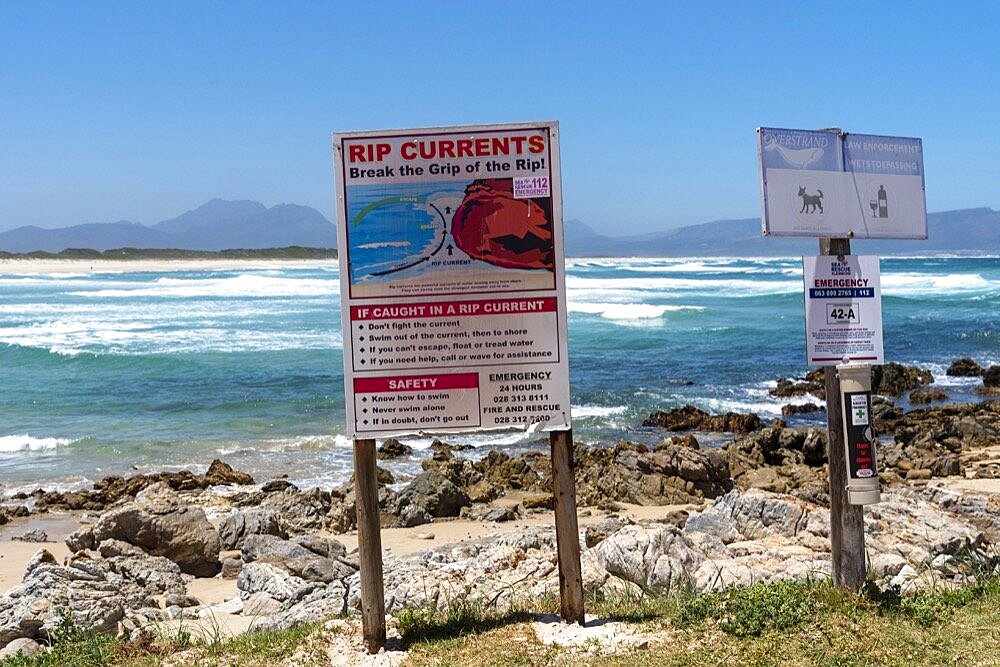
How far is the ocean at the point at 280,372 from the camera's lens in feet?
60.0

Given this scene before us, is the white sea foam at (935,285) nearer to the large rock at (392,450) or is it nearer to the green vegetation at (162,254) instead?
the large rock at (392,450)

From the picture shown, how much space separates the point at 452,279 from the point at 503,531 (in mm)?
7133

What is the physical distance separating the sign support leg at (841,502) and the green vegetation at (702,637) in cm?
13

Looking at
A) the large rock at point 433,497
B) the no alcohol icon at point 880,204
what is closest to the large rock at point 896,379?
the large rock at point 433,497

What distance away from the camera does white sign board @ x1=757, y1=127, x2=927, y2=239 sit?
18.8ft

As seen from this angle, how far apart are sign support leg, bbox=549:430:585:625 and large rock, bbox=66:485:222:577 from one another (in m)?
5.56

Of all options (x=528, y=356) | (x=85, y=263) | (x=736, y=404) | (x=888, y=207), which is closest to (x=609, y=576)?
(x=528, y=356)

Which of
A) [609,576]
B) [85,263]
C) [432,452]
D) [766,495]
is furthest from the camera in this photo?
[85,263]

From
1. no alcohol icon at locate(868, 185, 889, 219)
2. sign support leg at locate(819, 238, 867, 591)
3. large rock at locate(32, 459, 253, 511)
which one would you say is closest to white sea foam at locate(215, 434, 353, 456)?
large rock at locate(32, 459, 253, 511)

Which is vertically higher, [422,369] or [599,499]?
[422,369]

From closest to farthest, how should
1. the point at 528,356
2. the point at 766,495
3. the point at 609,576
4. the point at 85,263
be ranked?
the point at 528,356 → the point at 609,576 → the point at 766,495 → the point at 85,263

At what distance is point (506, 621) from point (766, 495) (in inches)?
142

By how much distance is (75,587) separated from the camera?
755 cm

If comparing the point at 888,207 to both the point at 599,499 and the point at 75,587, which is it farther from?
the point at 599,499
